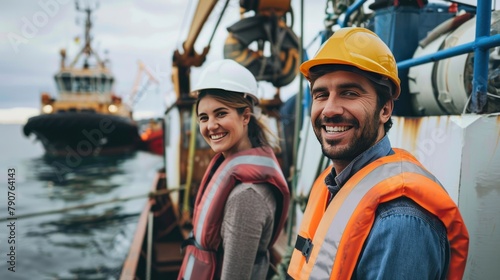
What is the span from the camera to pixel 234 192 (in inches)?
72.5

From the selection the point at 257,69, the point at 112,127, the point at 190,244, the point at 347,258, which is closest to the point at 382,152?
the point at 347,258

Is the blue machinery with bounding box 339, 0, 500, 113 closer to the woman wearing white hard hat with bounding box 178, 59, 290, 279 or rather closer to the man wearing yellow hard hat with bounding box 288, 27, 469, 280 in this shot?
the man wearing yellow hard hat with bounding box 288, 27, 469, 280

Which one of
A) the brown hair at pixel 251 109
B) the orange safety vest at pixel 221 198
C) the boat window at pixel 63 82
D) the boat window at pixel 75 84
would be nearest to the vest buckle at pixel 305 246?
the orange safety vest at pixel 221 198

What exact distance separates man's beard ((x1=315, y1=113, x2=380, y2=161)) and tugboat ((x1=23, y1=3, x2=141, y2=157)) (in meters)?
25.8

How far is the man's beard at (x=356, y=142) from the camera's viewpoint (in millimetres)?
1181

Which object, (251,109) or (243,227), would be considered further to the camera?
(251,109)

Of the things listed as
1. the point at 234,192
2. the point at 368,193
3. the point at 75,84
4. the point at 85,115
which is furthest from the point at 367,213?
the point at 75,84

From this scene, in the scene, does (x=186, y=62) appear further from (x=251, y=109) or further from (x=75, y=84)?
(x=75, y=84)

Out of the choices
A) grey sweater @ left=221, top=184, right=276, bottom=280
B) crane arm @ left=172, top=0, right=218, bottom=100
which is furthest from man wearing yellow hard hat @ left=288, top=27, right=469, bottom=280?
crane arm @ left=172, top=0, right=218, bottom=100

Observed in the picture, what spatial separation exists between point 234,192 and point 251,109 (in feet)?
1.57

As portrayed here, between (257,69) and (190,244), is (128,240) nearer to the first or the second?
(257,69)

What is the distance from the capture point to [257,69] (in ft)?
18.1

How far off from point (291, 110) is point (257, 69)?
7.77m

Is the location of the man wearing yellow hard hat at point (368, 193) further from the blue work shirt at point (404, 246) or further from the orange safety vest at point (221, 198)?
the orange safety vest at point (221, 198)
